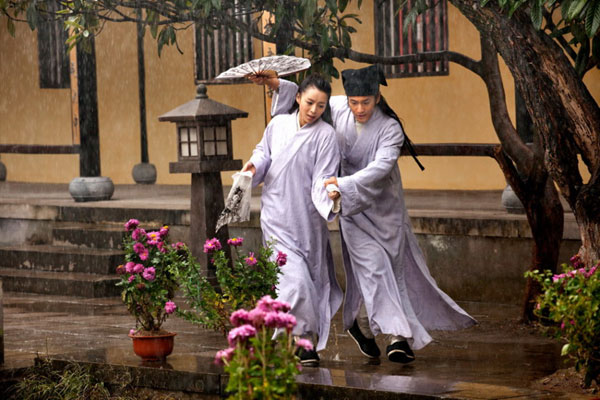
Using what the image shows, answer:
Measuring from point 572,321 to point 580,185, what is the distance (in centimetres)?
195

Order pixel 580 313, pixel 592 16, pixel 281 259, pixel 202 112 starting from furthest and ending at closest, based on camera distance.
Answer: pixel 202 112 < pixel 281 259 < pixel 592 16 < pixel 580 313

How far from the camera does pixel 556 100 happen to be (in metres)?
6.77

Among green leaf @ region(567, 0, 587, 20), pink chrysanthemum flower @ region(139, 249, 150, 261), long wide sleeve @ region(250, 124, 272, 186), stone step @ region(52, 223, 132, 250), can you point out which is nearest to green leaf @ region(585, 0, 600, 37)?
green leaf @ region(567, 0, 587, 20)

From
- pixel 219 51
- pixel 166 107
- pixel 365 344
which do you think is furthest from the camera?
pixel 166 107

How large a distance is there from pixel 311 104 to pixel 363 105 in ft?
1.10

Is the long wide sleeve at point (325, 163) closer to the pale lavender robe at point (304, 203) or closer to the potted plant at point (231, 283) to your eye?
the pale lavender robe at point (304, 203)

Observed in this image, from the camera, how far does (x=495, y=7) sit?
21.9ft

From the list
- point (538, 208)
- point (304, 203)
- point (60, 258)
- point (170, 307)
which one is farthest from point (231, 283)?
point (60, 258)

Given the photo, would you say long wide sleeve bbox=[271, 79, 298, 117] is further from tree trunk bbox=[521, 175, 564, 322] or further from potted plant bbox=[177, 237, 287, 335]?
tree trunk bbox=[521, 175, 564, 322]

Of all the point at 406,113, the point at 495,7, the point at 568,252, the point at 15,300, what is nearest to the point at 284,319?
the point at 495,7

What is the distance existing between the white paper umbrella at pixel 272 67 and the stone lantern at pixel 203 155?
2.97 meters

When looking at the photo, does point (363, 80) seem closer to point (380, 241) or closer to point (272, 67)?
point (272, 67)

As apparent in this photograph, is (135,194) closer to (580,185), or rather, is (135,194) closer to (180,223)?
A: (180,223)

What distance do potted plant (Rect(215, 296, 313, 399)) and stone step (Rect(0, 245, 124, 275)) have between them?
6.95 meters
